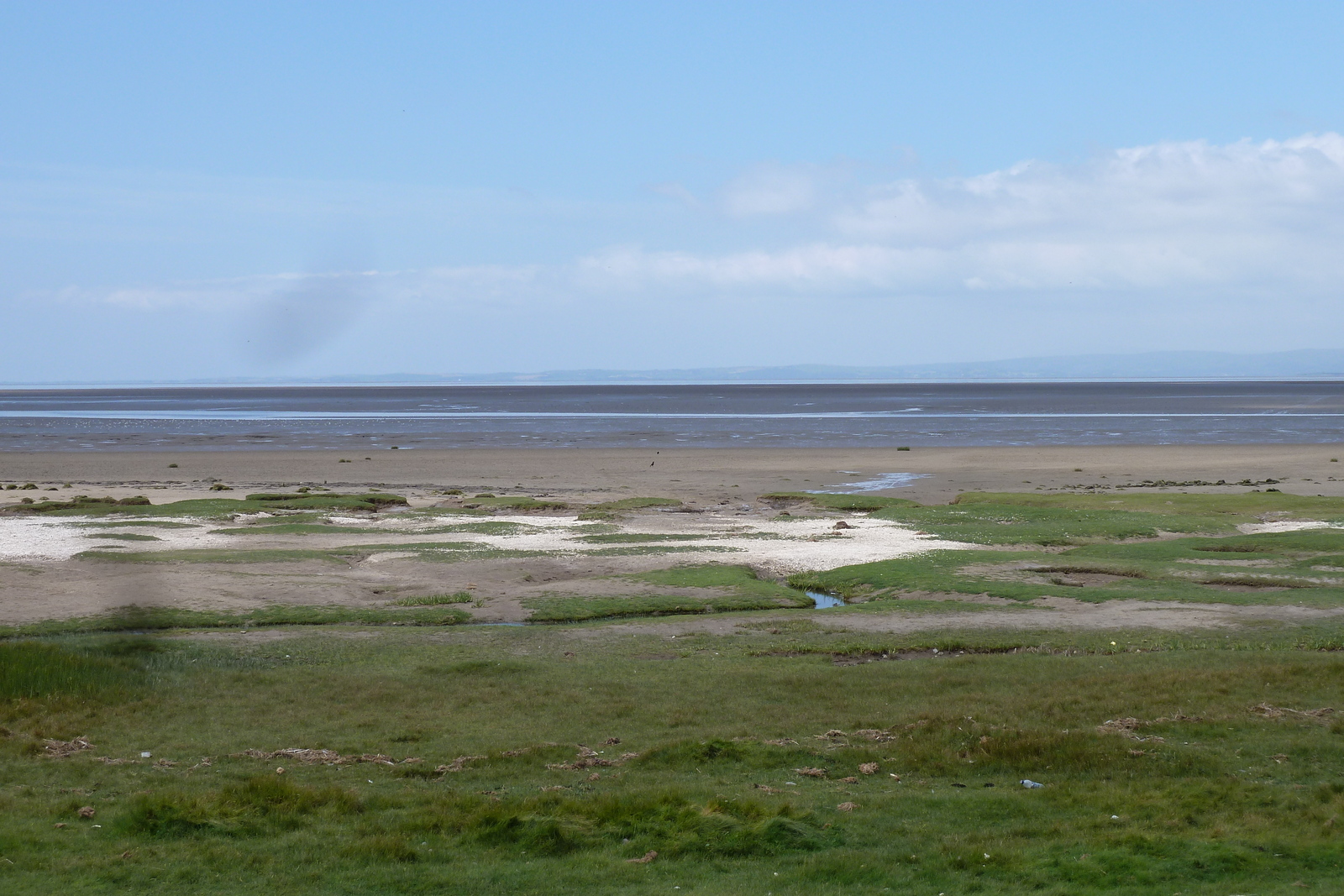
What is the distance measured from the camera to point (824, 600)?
24.9 meters

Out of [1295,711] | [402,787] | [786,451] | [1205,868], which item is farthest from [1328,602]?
[786,451]

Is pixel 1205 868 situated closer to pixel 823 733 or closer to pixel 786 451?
pixel 823 733

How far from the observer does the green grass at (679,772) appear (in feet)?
30.6

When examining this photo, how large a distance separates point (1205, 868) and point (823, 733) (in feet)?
16.9

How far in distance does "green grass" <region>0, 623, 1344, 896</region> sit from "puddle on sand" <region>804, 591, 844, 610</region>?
5.01 m

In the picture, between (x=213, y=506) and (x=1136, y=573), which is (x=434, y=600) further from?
(x=213, y=506)

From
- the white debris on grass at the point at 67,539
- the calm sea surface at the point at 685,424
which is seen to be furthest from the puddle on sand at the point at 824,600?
the calm sea surface at the point at 685,424

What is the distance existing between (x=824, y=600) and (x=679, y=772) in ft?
42.7

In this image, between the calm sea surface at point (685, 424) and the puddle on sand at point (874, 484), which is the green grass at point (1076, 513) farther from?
the calm sea surface at point (685, 424)

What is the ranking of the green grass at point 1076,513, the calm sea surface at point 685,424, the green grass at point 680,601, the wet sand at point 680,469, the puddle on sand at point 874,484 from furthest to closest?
the calm sea surface at point 685,424, the wet sand at point 680,469, the puddle on sand at point 874,484, the green grass at point 1076,513, the green grass at point 680,601

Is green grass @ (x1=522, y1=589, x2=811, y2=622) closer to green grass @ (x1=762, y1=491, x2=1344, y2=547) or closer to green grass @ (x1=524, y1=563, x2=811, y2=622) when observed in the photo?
green grass @ (x1=524, y1=563, x2=811, y2=622)

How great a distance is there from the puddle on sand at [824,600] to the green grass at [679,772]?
5007 mm

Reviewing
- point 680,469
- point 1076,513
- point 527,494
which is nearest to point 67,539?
point 527,494

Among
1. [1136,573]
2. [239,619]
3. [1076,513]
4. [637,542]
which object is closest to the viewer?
[239,619]
